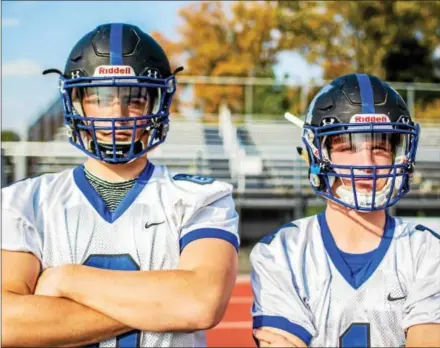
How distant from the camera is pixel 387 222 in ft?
8.25

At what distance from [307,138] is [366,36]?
12207 mm

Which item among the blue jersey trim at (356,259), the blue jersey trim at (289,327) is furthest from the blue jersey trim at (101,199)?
the blue jersey trim at (356,259)

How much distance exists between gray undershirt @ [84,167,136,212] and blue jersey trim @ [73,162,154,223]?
0.04ft

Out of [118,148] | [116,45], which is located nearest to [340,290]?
[118,148]

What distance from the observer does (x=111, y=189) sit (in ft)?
7.68

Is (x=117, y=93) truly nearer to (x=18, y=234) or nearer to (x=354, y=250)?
(x=18, y=234)

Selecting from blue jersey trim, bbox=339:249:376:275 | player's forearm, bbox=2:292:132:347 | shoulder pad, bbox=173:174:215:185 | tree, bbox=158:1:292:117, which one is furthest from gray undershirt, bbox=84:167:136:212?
tree, bbox=158:1:292:117

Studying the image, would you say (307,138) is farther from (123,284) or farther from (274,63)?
(274,63)

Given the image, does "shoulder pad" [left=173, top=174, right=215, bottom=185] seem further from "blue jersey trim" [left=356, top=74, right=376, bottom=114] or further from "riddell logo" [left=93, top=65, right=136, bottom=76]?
"blue jersey trim" [left=356, top=74, right=376, bottom=114]

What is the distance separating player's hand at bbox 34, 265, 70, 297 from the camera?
2128 mm

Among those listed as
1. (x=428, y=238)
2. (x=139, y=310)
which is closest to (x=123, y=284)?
(x=139, y=310)

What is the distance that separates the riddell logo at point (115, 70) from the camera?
7.67 ft

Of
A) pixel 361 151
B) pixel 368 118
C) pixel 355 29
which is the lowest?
pixel 361 151

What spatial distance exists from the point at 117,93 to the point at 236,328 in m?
4.89
